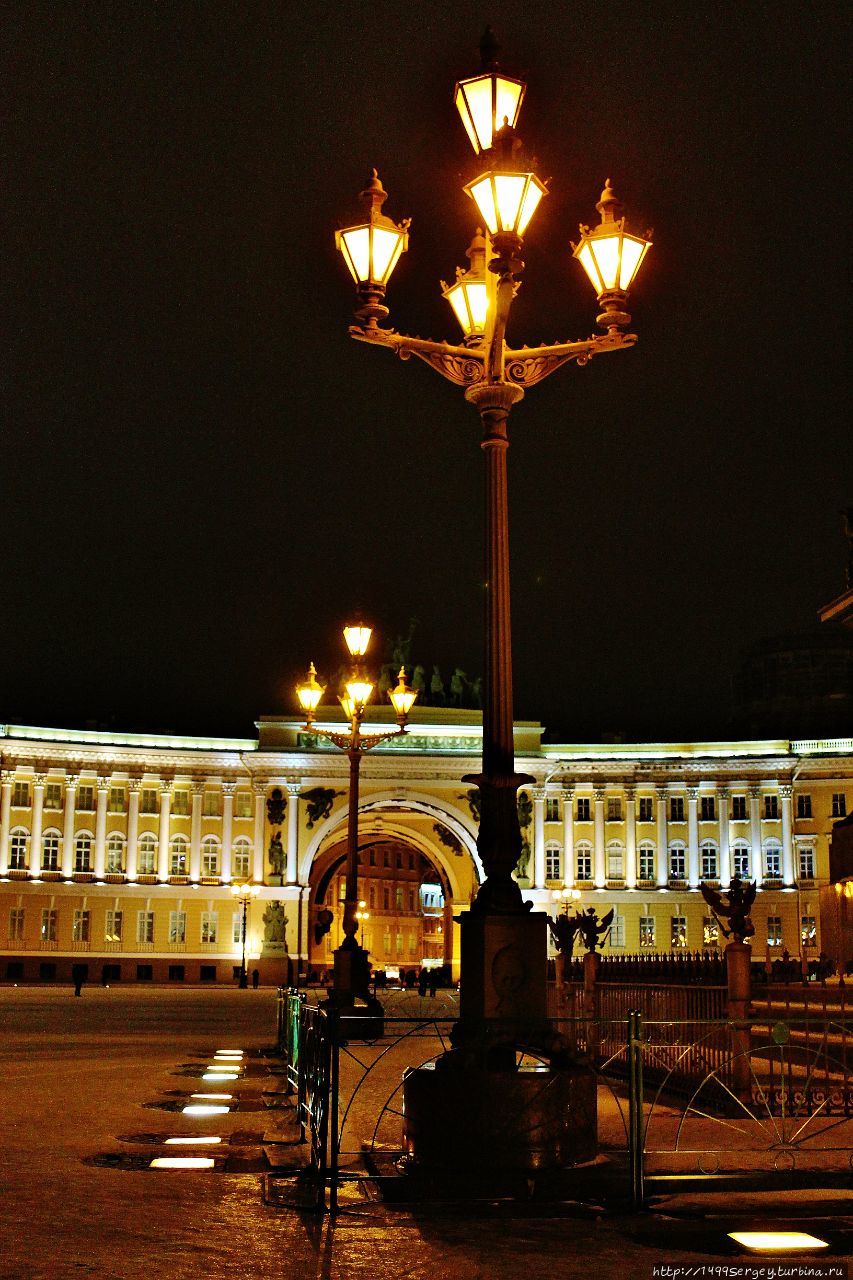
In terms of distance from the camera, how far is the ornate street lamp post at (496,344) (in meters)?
11.7

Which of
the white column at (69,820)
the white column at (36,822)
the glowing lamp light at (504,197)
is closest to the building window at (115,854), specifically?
the white column at (69,820)

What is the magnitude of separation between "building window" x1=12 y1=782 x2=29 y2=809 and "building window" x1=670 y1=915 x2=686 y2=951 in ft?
123

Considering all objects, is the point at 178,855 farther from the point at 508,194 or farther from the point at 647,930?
the point at 508,194

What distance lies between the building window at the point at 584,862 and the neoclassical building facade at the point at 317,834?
0.28ft

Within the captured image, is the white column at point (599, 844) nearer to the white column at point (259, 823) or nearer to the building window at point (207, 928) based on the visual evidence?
the white column at point (259, 823)

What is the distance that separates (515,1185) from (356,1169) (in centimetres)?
157

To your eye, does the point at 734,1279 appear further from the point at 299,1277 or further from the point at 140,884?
the point at 140,884

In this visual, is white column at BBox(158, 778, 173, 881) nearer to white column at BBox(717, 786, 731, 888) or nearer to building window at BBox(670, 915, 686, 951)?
building window at BBox(670, 915, 686, 951)

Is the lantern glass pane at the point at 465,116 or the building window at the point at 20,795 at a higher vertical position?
the building window at the point at 20,795

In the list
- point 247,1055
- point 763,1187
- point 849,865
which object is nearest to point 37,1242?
point 763,1187

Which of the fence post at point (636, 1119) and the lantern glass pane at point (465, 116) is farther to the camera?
the lantern glass pane at point (465, 116)

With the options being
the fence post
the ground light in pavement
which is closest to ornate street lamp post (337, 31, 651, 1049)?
the fence post

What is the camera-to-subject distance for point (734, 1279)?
780 centimetres

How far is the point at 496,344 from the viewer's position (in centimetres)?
1315
